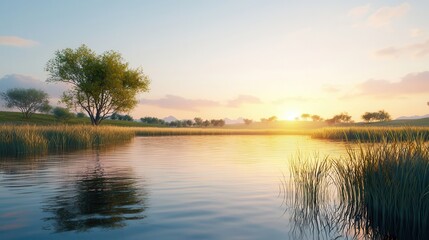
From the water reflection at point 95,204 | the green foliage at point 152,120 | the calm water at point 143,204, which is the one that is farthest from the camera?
the green foliage at point 152,120

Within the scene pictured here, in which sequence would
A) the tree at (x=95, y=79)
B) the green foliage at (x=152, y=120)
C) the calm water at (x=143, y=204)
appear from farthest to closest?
the green foliage at (x=152, y=120)
the tree at (x=95, y=79)
the calm water at (x=143, y=204)

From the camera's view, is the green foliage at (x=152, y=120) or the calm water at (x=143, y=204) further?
the green foliage at (x=152, y=120)

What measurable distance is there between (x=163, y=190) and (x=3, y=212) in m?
5.36

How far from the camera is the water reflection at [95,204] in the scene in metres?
8.80

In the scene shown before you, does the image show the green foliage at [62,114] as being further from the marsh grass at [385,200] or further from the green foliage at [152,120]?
the marsh grass at [385,200]

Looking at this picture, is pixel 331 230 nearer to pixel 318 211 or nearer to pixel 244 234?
pixel 318 211

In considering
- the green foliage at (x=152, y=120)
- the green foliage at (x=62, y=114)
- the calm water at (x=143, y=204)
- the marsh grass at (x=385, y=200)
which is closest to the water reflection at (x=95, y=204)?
the calm water at (x=143, y=204)

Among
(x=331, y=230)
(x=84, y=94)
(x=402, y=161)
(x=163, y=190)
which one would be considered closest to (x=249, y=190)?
(x=163, y=190)

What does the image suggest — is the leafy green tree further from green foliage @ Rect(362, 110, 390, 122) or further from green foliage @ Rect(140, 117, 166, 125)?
green foliage @ Rect(140, 117, 166, 125)

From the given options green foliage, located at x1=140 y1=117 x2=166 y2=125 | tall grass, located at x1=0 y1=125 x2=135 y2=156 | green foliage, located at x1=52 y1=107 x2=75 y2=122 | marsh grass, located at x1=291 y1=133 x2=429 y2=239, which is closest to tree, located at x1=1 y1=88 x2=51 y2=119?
green foliage, located at x1=52 y1=107 x2=75 y2=122

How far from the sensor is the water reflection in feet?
28.9

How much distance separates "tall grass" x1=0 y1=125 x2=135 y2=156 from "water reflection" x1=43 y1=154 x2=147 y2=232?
1629 cm

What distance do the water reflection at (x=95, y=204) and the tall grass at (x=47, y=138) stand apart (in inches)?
641

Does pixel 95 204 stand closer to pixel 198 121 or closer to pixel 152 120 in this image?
pixel 152 120
